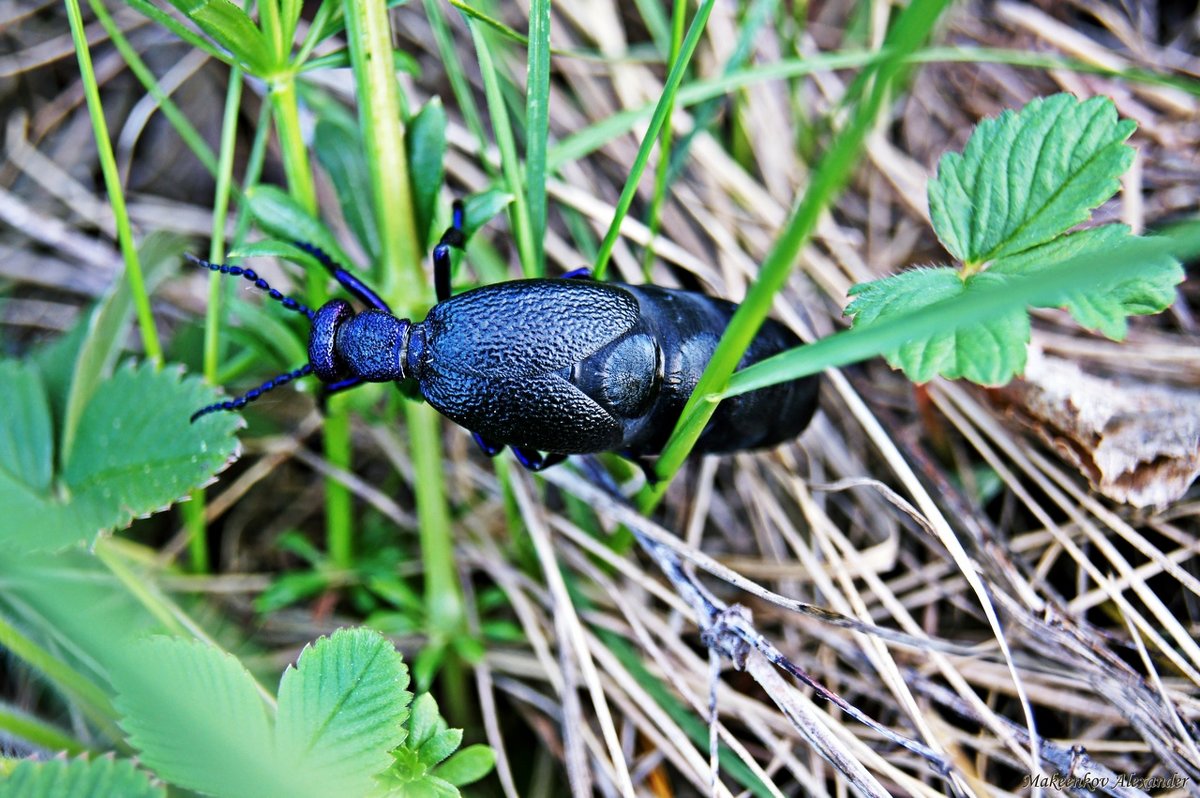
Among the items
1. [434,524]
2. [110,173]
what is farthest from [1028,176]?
[110,173]

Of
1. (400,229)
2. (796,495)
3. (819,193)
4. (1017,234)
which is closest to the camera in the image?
(819,193)

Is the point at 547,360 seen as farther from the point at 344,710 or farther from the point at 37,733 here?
the point at 37,733

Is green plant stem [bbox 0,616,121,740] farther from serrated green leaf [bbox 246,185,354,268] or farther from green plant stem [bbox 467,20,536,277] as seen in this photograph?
green plant stem [bbox 467,20,536,277]

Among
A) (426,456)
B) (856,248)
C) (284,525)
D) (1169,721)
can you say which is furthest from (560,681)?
(856,248)

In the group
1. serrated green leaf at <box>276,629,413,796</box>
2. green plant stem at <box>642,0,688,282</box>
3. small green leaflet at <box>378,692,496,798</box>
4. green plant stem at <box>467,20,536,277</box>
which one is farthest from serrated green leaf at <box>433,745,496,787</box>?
green plant stem at <box>642,0,688,282</box>

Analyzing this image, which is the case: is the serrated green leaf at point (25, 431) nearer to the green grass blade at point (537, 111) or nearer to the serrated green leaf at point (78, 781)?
the serrated green leaf at point (78, 781)

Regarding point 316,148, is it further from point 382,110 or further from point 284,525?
point 284,525
